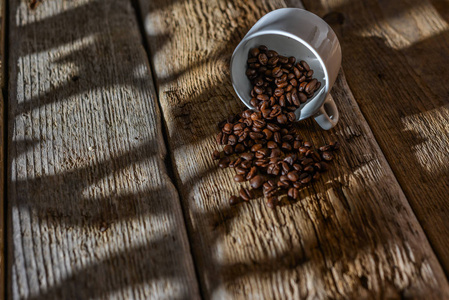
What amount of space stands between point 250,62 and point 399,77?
64 cm

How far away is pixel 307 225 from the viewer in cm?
126

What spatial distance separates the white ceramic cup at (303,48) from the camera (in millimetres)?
1295

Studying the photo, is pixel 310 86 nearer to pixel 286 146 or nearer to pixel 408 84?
pixel 286 146

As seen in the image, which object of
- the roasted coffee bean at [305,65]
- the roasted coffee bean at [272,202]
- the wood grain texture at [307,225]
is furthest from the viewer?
the roasted coffee bean at [305,65]

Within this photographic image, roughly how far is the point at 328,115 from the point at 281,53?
0.87 ft

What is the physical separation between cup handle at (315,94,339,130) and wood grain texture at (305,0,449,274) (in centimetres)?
19

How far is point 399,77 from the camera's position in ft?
5.56

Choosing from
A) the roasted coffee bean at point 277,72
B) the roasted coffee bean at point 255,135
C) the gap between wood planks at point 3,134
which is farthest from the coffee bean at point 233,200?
the gap between wood planks at point 3,134

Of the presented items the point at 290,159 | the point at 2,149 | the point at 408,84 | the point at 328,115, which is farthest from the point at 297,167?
the point at 2,149

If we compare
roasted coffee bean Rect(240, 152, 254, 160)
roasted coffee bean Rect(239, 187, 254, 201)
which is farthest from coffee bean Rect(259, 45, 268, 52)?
roasted coffee bean Rect(239, 187, 254, 201)

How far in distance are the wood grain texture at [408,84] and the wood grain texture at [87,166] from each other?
29.5 inches

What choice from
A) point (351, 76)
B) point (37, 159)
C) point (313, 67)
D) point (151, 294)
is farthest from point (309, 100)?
point (37, 159)

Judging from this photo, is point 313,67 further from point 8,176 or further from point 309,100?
point 8,176

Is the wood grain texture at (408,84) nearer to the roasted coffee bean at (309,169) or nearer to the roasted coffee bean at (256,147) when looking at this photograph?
the roasted coffee bean at (309,169)
